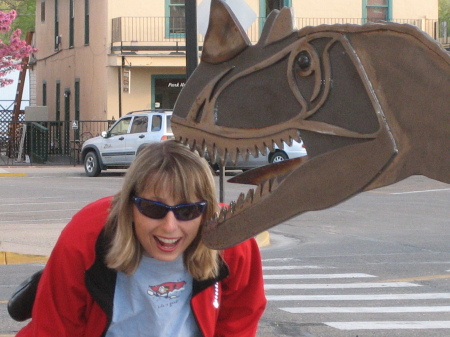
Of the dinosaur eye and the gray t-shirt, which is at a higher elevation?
the dinosaur eye

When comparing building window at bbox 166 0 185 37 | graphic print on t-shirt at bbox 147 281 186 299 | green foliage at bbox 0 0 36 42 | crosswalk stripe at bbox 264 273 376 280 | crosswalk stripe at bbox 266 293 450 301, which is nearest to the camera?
graphic print on t-shirt at bbox 147 281 186 299

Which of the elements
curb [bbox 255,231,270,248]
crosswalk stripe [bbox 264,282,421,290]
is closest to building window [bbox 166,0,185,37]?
curb [bbox 255,231,270,248]

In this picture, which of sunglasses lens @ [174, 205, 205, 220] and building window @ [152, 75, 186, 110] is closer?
sunglasses lens @ [174, 205, 205, 220]

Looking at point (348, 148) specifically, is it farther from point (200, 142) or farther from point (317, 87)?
point (200, 142)

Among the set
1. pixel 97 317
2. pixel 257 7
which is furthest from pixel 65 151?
pixel 97 317

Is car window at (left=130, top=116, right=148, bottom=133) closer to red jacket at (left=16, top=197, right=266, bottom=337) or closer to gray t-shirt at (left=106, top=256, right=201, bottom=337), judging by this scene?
red jacket at (left=16, top=197, right=266, bottom=337)

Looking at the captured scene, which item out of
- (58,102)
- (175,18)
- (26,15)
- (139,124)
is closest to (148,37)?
(175,18)

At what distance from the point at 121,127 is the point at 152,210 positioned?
2325 cm

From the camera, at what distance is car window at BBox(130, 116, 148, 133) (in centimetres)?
2478

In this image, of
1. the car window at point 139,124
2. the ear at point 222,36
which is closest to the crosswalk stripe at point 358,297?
the ear at point 222,36

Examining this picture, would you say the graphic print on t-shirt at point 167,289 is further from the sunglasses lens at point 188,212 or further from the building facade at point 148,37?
the building facade at point 148,37

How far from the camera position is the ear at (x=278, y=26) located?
1.91 m

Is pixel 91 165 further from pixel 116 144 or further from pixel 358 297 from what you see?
pixel 358 297

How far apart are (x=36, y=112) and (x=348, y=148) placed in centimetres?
3472
